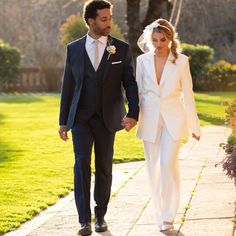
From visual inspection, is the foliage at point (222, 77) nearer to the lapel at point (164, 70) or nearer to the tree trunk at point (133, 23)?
the tree trunk at point (133, 23)

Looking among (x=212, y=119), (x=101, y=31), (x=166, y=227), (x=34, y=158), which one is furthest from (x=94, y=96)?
(x=212, y=119)

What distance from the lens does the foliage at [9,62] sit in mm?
32188

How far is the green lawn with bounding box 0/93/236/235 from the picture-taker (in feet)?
27.0

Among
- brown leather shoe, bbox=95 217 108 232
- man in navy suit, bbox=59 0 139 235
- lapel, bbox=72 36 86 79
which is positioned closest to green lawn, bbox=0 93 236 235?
brown leather shoe, bbox=95 217 108 232

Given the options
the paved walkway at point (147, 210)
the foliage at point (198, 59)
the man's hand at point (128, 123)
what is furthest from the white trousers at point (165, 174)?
the foliage at point (198, 59)

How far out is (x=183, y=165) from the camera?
35.2 feet

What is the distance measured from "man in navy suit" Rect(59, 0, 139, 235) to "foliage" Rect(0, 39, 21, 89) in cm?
2583

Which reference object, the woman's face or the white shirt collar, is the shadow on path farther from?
the white shirt collar

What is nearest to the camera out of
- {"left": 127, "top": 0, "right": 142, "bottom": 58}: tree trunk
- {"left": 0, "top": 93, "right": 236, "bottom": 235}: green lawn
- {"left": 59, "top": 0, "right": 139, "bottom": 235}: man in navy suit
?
{"left": 59, "top": 0, "right": 139, "bottom": 235}: man in navy suit

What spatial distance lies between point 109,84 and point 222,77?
26.0m

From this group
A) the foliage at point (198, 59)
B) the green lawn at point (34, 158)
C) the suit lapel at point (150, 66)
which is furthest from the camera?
the foliage at point (198, 59)

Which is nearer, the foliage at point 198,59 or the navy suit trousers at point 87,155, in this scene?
the navy suit trousers at point 87,155

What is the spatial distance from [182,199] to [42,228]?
1.62 meters

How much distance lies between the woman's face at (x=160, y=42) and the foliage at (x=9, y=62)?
25.9 meters
